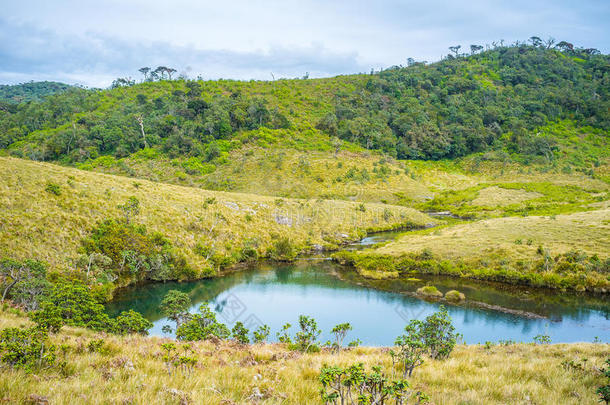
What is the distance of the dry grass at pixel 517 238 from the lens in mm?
38000

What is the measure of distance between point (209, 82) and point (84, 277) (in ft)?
487

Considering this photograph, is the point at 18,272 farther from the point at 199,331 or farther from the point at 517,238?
the point at 517,238

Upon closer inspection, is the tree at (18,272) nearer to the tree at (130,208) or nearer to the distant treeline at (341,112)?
the tree at (130,208)

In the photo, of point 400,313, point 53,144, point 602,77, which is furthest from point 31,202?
point 602,77

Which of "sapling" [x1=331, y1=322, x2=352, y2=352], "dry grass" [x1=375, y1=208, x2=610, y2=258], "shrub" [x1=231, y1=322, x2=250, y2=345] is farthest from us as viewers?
"dry grass" [x1=375, y1=208, x2=610, y2=258]

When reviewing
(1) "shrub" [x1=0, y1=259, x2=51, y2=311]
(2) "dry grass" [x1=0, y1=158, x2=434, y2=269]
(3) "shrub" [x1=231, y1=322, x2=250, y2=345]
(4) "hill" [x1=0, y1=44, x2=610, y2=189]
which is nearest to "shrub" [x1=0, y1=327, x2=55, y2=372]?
(3) "shrub" [x1=231, y1=322, x2=250, y2=345]

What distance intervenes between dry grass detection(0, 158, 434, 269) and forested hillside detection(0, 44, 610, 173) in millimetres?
41203

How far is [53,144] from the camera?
97.4m

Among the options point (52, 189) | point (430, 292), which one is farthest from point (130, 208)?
point (430, 292)

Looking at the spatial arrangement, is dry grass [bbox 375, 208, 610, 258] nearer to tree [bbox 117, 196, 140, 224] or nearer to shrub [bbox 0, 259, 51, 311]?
tree [bbox 117, 196, 140, 224]

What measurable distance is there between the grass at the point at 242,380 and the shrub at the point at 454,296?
1998 cm

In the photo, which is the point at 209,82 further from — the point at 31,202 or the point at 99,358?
the point at 99,358

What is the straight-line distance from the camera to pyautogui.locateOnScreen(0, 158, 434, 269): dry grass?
102 ft

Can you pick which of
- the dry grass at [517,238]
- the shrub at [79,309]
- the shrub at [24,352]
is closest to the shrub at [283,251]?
the dry grass at [517,238]
